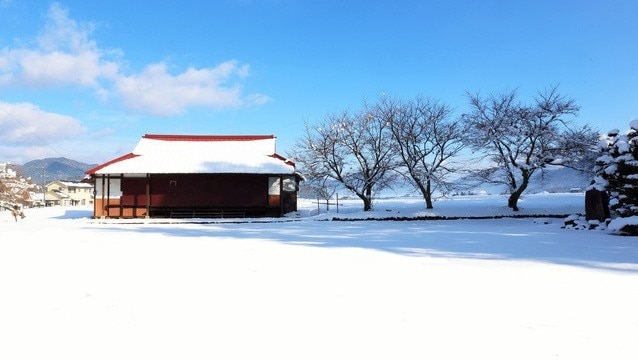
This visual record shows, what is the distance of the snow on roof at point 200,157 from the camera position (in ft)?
88.6

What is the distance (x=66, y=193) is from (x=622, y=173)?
355ft

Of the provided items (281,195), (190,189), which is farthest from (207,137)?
(281,195)

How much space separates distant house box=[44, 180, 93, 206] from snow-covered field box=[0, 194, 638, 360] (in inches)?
3914

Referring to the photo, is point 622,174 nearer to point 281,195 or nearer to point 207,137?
point 281,195

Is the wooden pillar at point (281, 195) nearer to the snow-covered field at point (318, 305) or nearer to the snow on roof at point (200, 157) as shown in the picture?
the snow on roof at point (200, 157)

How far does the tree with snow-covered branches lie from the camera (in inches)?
629

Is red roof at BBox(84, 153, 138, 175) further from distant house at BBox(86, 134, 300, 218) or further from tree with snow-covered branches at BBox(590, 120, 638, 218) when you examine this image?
tree with snow-covered branches at BBox(590, 120, 638, 218)

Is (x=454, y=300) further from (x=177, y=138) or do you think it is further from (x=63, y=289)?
(x=177, y=138)

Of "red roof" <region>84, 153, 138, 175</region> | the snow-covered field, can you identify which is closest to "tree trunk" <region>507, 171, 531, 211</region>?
the snow-covered field

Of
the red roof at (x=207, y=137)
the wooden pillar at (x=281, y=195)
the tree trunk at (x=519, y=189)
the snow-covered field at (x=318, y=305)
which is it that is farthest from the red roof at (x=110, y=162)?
the tree trunk at (x=519, y=189)

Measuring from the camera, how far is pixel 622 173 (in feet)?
54.4

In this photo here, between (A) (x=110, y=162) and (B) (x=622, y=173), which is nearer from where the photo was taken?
(B) (x=622, y=173)

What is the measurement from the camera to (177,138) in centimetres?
3266

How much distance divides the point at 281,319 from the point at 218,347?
1.02 metres
